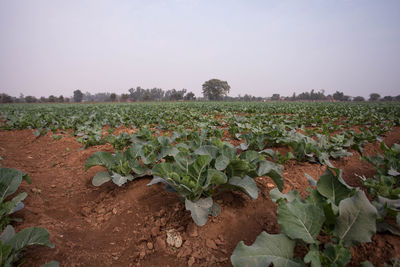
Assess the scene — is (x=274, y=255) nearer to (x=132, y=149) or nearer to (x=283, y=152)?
(x=132, y=149)

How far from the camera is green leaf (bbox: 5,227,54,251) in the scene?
1192mm

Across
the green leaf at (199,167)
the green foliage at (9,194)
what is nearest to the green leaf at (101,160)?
the green foliage at (9,194)

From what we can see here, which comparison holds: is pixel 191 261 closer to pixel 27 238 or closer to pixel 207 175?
pixel 207 175

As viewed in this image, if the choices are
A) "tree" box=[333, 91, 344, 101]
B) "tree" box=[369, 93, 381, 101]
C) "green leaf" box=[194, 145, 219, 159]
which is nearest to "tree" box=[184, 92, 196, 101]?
"tree" box=[333, 91, 344, 101]

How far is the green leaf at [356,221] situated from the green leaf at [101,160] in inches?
90.6

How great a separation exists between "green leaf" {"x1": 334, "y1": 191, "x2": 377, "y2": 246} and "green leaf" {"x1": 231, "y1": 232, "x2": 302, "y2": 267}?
1.09ft

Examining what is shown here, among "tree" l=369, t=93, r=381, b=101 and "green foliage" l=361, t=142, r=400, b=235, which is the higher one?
"green foliage" l=361, t=142, r=400, b=235

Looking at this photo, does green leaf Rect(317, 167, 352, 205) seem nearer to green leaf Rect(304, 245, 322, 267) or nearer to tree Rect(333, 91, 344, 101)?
green leaf Rect(304, 245, 322, 267)

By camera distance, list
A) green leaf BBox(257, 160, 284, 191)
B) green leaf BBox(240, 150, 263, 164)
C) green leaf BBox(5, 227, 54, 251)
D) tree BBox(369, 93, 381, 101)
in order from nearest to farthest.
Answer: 1. green leaf BBox(5, 227, 54, 251)
2. green leaf BBox(257, 160, 284, 191)
3. green leaf BBox(240, 150, 263, 164)
4. tree BBox(369, 93, 381, 101)

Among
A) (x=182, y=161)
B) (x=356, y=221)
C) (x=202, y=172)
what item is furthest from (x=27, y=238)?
(x=356, y=221)

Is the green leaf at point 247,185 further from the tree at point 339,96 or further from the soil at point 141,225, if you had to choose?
the tree at point 339,96

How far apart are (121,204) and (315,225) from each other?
6.07 feet

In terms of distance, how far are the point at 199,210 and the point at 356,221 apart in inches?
40.4

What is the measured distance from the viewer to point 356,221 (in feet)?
3.70
